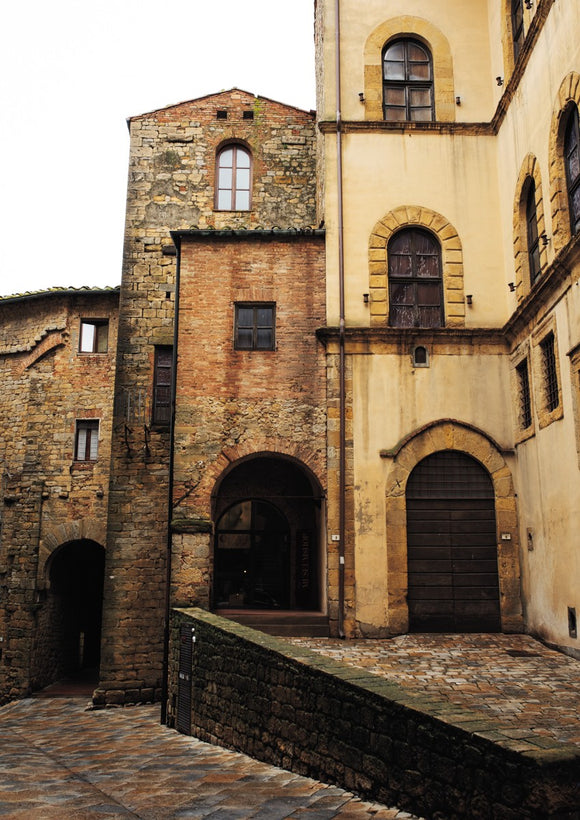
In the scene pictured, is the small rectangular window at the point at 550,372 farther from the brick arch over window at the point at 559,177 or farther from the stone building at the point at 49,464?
the stone building at the point at 49,464

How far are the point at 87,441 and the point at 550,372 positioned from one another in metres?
11.4

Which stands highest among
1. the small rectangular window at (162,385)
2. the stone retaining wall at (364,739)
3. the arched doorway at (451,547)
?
the small rectangular window at (162,385)

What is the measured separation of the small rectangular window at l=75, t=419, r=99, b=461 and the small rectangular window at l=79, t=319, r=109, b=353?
188cm

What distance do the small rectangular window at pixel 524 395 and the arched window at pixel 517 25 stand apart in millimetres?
5335

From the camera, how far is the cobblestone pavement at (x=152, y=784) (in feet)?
19.5

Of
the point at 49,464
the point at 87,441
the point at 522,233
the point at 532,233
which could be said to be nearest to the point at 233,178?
the point at 87,441

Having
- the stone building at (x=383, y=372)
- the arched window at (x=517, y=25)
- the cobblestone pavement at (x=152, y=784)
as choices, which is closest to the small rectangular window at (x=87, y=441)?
the stone building at (x=383, y=372)

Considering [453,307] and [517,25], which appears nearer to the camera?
[517,25]

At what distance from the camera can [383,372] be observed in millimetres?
13086

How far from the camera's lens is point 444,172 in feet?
45.8

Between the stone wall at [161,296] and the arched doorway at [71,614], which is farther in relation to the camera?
the arched doorway at [71,614]

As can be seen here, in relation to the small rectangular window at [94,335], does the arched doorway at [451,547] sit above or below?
below

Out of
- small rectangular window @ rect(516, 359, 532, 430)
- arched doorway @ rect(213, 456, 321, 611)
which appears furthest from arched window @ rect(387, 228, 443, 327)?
arched doorway @ rect(213, 456, 321, 611)

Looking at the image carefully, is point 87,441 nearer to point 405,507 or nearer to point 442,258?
point 405,507
